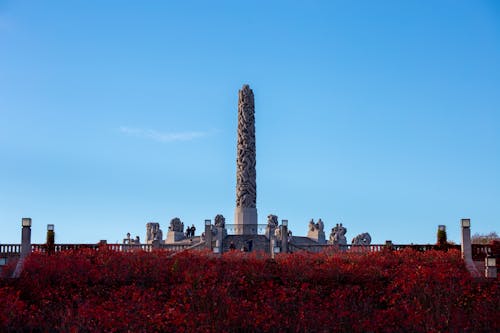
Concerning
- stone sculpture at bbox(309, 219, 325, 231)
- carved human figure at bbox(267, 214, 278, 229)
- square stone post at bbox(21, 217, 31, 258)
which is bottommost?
square stone post at bbox(21, 217, 31, 258)

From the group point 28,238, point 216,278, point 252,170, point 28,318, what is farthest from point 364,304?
point 252,170

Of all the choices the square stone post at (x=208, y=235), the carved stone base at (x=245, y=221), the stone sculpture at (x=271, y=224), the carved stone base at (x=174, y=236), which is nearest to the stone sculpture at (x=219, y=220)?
the carved stone base at (x=245, y=221)

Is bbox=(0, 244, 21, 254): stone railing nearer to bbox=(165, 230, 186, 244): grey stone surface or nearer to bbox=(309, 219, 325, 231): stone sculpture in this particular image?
bbox=(165, 230, 186, 244): grey stone surface

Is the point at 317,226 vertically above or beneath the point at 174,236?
above

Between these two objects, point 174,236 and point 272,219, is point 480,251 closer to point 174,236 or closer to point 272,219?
point 272,219

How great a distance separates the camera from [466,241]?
114 feet

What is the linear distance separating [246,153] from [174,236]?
841cm

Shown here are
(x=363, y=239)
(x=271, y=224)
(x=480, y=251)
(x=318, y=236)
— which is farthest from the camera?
(x=318, y=236)

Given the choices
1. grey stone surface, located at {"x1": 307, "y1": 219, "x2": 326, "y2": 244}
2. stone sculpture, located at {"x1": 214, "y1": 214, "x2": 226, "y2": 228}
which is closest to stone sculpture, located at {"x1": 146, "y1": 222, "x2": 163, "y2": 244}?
stone sculpture, located at {"x1": 214, "y1": 214, "x2": 226, "y2": 228}

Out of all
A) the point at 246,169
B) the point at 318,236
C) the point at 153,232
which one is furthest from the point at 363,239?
the point at 153,232

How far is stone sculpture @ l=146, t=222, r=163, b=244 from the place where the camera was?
2299 inches

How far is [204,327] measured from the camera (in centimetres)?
2125

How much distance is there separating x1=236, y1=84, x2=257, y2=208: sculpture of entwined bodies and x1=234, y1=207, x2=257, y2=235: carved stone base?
454mm

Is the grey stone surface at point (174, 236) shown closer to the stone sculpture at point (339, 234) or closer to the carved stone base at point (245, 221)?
the carved stone base at point (245, 221)
